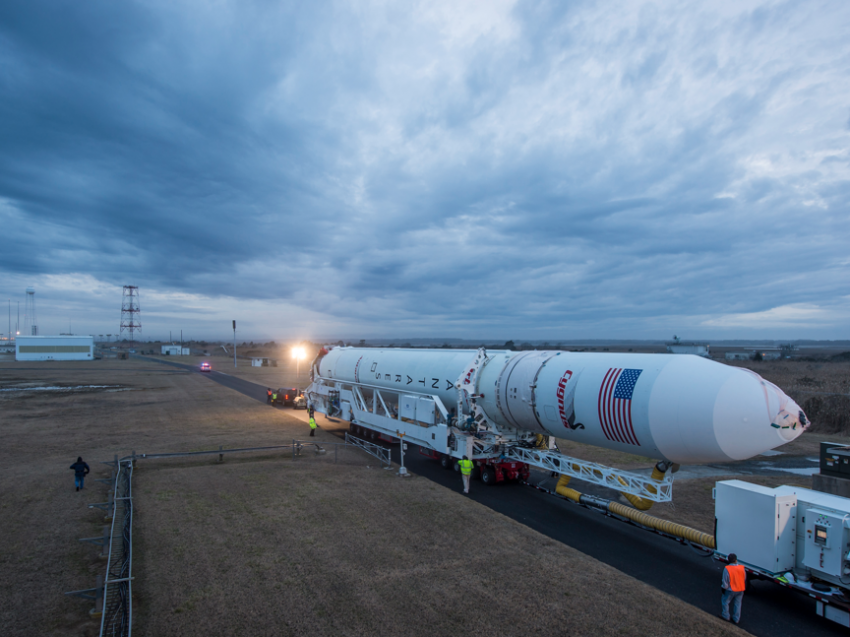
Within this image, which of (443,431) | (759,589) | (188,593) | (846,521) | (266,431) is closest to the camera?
(846,521)

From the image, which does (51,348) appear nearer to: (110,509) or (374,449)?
(374,449)

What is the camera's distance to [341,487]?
49.6 feet

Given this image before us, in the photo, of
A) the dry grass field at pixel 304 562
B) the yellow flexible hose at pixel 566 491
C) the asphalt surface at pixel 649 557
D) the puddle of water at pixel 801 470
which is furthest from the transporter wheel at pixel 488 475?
the puddle of water at pixel 801 470

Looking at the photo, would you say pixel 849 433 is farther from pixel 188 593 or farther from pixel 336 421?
pixel 188 593

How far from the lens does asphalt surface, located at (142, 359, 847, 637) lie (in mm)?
8242

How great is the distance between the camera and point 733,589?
26.0 feet

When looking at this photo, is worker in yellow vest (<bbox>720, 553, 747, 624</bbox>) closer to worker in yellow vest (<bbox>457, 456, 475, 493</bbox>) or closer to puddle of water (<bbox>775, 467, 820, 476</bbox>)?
worker in yellow vest (<bbox>457, 456, 475, 493</bbox>)

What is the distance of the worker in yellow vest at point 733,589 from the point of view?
7.92 meters

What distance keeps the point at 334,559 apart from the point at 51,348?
3710 inches

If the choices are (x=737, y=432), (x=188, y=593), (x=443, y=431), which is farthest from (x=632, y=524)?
(x=188, y=593)

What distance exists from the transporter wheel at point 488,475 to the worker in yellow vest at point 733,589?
25.9 ft

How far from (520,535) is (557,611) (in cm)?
329

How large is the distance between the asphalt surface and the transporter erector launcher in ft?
4.20

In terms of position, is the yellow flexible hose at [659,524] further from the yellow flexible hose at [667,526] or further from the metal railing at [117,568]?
the metal railing at [117,568]
